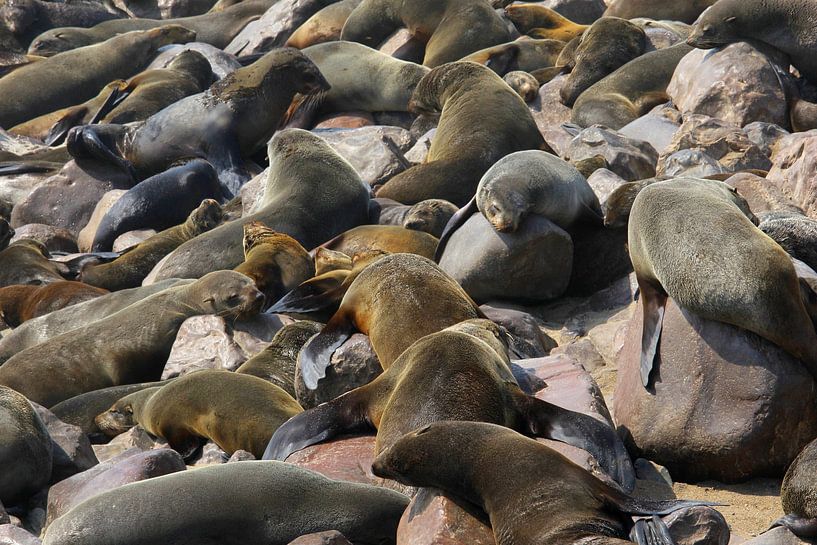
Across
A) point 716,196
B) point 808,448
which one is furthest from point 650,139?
point 808,448

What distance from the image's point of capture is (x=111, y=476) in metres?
4.63

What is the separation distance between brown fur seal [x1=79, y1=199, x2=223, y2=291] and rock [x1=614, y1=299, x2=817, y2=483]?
5386 mm

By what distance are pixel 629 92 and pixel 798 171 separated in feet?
11.5

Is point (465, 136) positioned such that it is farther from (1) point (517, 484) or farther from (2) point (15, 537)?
(1) point (517, 484)

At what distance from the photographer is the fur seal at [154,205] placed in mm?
10359

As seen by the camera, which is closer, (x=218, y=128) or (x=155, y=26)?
(x=218, y=128)

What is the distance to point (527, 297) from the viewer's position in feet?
23.1

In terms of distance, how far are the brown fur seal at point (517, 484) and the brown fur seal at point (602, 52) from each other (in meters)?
7.80

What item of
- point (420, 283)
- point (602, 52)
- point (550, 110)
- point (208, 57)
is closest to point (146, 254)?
point (550, 110)

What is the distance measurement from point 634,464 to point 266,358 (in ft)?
7.66

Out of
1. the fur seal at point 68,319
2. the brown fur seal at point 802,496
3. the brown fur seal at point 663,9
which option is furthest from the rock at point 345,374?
the brown fur seal at point 663,9

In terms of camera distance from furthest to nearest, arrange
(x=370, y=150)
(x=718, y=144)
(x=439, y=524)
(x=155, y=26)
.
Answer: (x=155, y=26), (x=370, y=150), (x=718, y=144), (x=439, y=524)

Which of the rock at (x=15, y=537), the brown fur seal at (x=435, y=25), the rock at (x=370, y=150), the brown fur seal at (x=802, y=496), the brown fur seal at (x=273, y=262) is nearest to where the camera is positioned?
the brown fur seal at (x=802, y=496)

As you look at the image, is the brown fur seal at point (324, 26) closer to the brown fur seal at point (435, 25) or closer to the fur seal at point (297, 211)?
the brown fur seal at point (435, 25)
